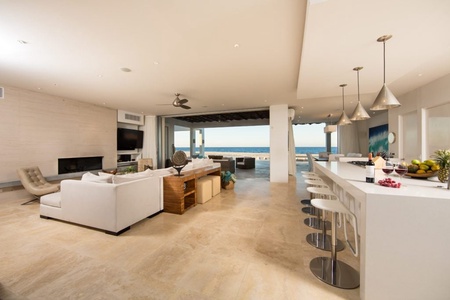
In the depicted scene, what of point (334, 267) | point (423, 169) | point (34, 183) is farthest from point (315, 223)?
point (34, 183)

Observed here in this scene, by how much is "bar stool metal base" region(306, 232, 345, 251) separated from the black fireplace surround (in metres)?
7.04

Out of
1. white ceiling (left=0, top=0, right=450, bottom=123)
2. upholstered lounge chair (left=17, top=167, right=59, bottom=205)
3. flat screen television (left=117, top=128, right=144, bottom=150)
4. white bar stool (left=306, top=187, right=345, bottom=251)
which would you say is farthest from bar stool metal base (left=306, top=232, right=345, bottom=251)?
flat screen television (left=117, top=128, right=144, bottom=150)

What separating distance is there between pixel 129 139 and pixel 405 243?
8.82 m

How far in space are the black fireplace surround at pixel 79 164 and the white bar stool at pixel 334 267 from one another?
7.10 meters

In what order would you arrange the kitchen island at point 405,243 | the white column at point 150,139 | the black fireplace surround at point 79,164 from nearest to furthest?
the kitchen island at point 405,243 → the black fireplace surround at point 79,164 → the white column at point 150,139

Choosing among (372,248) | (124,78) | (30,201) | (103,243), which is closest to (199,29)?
(124,78)

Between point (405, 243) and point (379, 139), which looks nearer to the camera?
point (405, 243)

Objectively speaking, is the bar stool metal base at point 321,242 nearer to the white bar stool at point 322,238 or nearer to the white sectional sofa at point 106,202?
the white bar stool at point 322,238

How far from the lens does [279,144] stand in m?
6.84

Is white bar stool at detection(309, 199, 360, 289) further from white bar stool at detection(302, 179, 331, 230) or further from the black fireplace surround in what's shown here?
the black fireplace surround

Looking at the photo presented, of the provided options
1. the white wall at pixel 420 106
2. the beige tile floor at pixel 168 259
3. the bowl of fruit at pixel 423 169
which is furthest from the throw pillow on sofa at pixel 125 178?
the white wall at pixel 420 106

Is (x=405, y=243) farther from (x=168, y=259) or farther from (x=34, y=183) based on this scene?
(x=34, y=183)

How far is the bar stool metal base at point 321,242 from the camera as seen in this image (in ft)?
7.75

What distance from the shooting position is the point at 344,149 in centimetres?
1048
